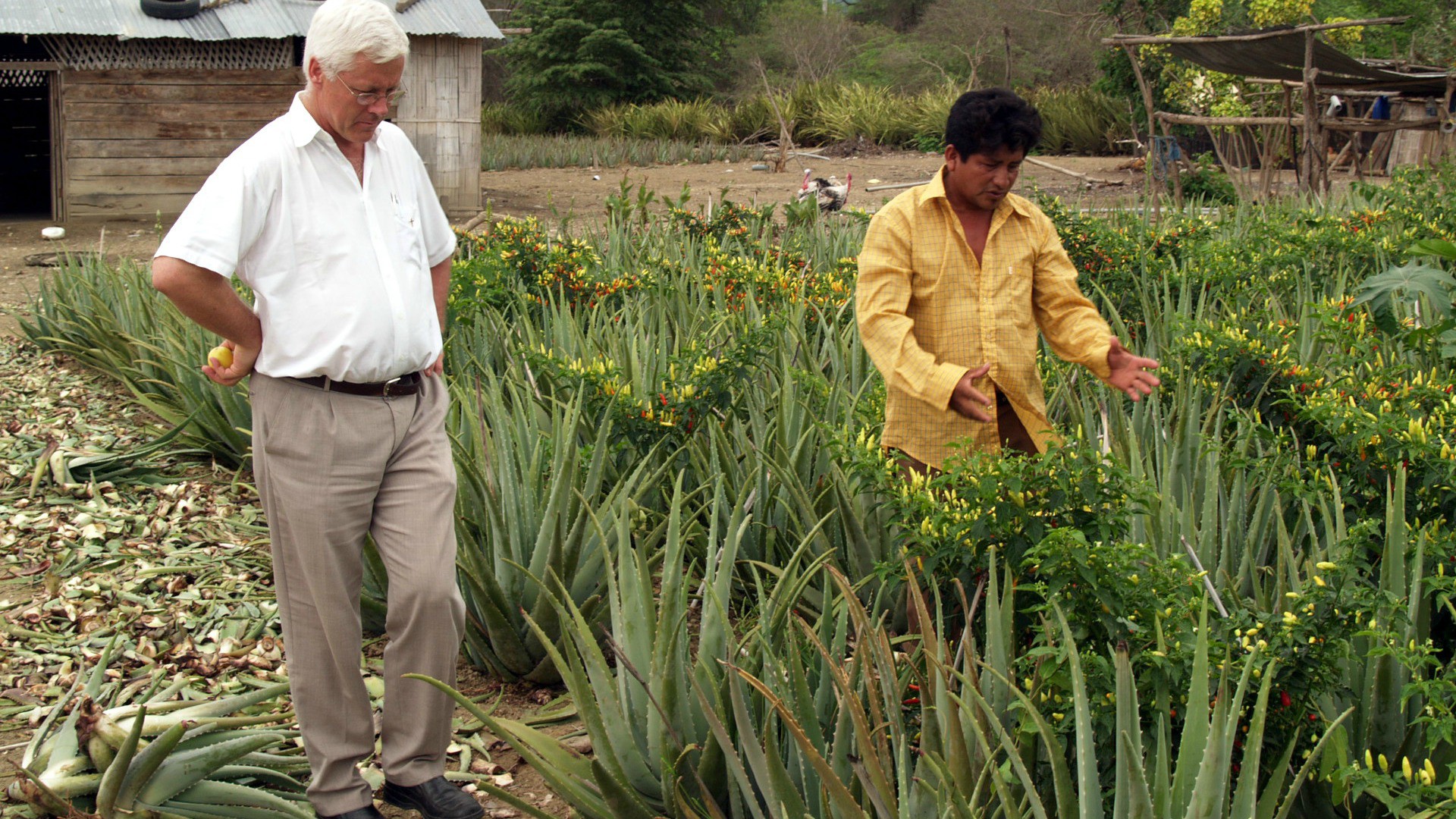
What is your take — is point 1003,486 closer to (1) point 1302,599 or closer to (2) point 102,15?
(1) point 1302,599

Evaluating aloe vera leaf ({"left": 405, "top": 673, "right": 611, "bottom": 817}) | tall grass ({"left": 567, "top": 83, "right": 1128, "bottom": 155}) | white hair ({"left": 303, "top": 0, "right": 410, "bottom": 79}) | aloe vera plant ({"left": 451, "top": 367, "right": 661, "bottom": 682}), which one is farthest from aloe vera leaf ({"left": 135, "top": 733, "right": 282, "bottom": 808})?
tall grass ({"left": 567, "top": 83, "right": 1128, "bottom": 155})

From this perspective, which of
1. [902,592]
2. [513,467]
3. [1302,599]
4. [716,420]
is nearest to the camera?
[1302,599]

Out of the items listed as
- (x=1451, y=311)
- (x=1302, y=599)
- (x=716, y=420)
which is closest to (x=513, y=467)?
(x=716, y=420)

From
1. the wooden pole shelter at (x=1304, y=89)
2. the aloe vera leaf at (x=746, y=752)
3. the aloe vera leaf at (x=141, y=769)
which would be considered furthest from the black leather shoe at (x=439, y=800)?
the wooden pole shelter at (x=1304, y=89)

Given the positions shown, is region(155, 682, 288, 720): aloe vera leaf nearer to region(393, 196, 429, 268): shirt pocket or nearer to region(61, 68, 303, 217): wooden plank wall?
region(393, 196, 429, 268): shirt pocket

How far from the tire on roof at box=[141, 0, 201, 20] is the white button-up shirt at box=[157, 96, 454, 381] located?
1148 centimetres

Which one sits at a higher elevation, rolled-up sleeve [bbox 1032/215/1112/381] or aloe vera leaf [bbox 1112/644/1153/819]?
rolled-up sleeve [bbox 1032/215/1112/381]

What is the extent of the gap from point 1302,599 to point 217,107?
13188 millimetres

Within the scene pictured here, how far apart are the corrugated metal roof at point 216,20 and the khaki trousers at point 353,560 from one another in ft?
36.0

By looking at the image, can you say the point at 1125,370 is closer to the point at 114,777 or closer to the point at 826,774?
the point at 826,774

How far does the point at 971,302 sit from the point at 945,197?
23 cm

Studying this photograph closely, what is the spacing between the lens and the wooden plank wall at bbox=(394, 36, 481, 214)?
13.6 metres

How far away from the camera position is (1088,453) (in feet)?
7.72

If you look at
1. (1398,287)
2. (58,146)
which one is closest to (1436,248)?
(1398,287)
